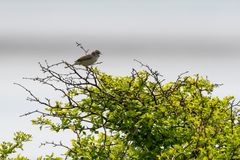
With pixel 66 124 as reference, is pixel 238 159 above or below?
below

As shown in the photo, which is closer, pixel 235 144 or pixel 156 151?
pixel 235 144

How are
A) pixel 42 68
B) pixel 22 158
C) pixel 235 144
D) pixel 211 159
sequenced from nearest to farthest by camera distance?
A: pixel 211 159 → pixel 235 144 → pixel 42 68 → pixel 22 158

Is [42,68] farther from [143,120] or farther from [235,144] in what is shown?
[235,144]

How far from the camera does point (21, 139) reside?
623 inches

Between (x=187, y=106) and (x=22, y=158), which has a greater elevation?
(x=187, y=106)

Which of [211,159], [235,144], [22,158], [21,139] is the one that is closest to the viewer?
[211,159]

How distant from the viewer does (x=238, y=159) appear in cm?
1109

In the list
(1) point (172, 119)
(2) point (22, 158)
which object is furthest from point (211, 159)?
(2) point (22, 158)

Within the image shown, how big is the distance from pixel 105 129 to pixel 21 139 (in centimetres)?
403

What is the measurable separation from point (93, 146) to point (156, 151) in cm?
143

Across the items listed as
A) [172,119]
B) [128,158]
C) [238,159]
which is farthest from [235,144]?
[128,158]

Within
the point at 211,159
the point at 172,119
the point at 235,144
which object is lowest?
the point at 211,159

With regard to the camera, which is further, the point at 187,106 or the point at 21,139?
the point at 21,139

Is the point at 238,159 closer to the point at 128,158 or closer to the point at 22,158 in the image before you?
the point at 128,158
